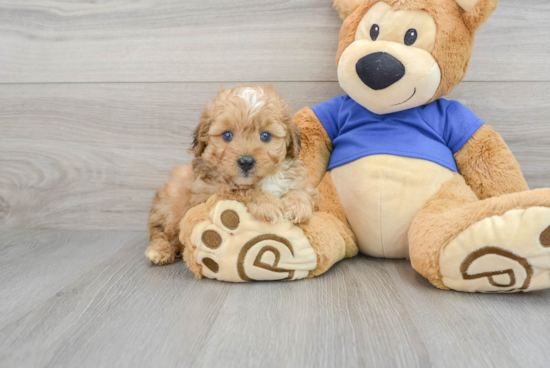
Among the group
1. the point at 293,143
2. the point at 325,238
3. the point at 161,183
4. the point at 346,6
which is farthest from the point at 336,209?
the point at 161,183

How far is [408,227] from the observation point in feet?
4.97

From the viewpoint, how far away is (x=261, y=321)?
1.15m

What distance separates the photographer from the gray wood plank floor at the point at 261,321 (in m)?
0.98

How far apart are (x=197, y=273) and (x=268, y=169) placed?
0.47 m

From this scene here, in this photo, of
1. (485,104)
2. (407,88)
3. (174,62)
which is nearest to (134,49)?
(174,62)

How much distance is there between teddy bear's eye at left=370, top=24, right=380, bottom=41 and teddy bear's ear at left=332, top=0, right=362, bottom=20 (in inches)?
6.9

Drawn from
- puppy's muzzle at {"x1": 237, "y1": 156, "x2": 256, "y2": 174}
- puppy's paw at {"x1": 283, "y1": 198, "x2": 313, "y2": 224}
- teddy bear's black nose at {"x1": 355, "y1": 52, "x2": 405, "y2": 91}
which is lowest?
puppy's paw at {"x1": 283, "y1": 198, "x2": 313, "y2": 224}

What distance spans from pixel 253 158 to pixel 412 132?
2.17 feet

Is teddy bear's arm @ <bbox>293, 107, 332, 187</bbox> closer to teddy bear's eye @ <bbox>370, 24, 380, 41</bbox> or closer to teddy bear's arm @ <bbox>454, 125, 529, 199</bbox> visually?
teddy bear's eye @ <bbox>370, 24, 380, 41</bbox>

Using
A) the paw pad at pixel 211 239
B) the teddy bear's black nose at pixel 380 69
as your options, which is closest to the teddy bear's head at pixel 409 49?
the teddy bear's black nose at pixel 380 69

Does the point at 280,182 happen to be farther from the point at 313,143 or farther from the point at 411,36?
the point at 411,36

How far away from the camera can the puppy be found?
1.35m

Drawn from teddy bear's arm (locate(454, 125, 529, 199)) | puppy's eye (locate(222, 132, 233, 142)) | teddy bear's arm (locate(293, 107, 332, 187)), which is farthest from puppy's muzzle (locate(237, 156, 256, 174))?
teddy bear's arm (locate(454, 125, 529, 199))

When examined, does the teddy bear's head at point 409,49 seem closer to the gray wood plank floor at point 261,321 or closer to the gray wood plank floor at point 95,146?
the gray wood plank floor at point 95,146
